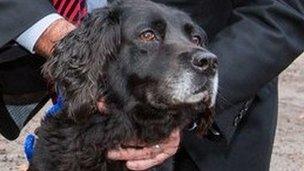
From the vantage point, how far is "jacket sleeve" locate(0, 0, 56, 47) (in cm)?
387

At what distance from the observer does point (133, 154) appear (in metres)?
3.95

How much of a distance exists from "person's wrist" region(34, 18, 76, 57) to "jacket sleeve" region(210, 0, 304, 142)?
730mm

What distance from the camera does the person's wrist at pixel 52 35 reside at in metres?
3.91

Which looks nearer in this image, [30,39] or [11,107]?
[30,39]

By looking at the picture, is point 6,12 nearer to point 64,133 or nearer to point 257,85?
point 64,133

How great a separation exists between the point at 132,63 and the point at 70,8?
0.57 meters

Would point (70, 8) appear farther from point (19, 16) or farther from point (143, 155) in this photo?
point (143, 155)

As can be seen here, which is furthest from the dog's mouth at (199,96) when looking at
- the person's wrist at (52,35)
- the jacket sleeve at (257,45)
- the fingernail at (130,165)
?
the person's wrist at (52,35)

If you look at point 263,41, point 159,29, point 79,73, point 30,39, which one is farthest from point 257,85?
point 30,39

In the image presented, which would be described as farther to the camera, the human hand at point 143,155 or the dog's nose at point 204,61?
the human hand at point 143,155

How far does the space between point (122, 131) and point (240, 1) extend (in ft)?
2.80

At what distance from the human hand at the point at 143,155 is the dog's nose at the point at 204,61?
0.50 metres

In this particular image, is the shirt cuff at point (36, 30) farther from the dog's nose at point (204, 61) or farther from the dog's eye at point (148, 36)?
the dog's nose at point (204, 61)

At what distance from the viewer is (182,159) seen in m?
4.55
